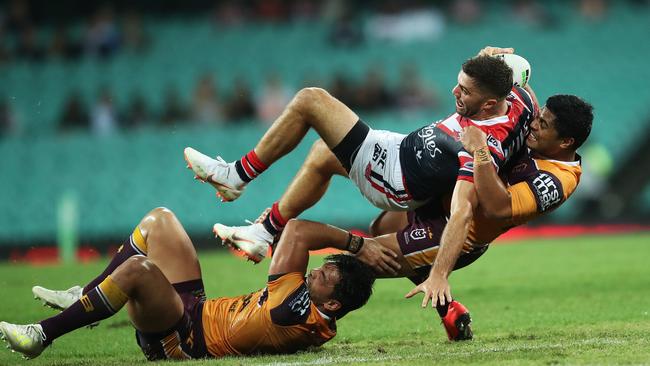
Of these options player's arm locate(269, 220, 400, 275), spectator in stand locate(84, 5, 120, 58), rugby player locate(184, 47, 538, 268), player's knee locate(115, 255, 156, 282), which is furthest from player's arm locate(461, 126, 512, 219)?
spectator in stand locate(84, 5, 120, 58)

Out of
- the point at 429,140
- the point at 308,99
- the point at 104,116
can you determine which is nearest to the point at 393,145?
the point at 429,140

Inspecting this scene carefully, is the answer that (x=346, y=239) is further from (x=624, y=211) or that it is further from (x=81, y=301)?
(x=624, y=211)

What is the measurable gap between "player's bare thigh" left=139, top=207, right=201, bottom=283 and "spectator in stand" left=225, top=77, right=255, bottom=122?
46.1 feet

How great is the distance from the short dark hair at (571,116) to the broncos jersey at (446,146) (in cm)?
24

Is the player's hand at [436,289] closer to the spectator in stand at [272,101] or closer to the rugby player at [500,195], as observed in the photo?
the rugby player at [500,195]

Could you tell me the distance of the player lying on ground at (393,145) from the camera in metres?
7.77

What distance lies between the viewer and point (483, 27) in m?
23.6

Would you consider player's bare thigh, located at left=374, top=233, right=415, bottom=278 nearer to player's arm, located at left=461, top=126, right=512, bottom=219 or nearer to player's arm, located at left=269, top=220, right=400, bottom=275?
player's arm, located at left=269, top=220, right=400, bottom=275

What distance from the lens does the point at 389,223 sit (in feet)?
29.2

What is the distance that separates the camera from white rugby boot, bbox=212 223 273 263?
8.07 m

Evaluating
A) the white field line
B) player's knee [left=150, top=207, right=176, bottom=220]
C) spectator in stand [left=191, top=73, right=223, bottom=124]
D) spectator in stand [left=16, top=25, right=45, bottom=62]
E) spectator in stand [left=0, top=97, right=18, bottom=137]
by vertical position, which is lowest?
spectator in stand [left=0, top=97, right=18, bottom=137]

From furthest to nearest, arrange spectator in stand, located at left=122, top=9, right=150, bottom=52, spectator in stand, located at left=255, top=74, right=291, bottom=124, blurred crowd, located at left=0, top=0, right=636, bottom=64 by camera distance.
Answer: spectator in stand, located at left=122, top=9, right=150, bottom=52 → blurred crowd, located at left=0, top=0, right=636, bottom=64 → spectator in stand, located at left=255, top=74, right=291, bottom=124

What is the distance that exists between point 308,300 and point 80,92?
16.7m

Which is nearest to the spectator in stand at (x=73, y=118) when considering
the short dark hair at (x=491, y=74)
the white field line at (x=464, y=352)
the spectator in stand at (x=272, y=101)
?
the spectator in stand at (x=272, y=101)
